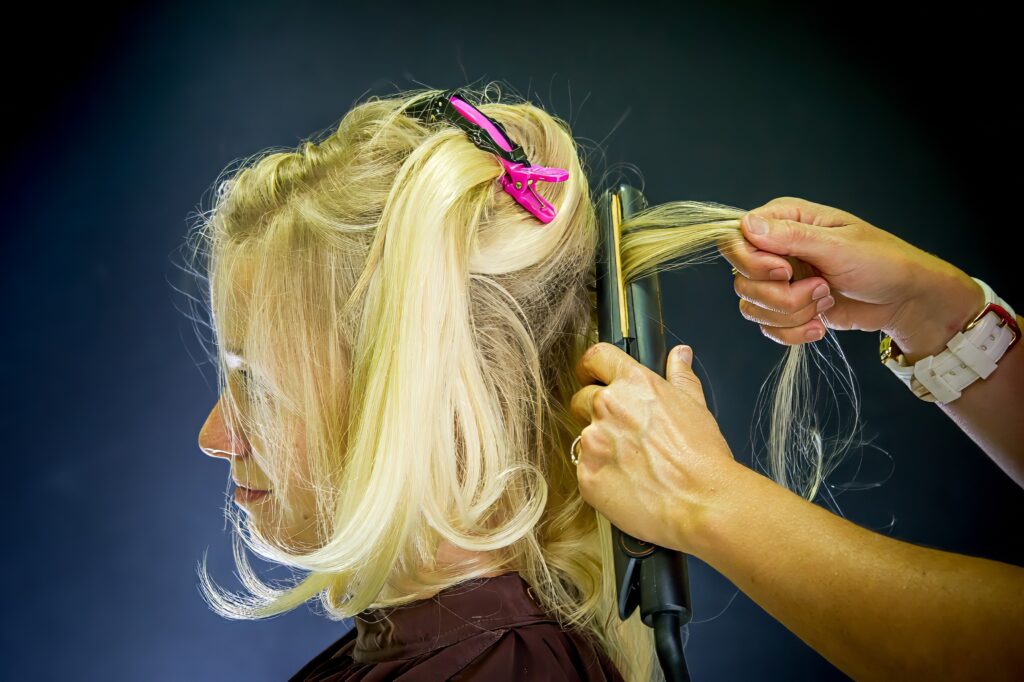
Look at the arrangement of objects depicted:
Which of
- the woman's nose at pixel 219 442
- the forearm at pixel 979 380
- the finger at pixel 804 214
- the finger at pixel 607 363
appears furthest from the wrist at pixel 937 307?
the woman's nose at pixel 219 442

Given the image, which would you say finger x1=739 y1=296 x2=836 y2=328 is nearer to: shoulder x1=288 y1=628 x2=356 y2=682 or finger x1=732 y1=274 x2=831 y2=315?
finger x1=732 y1=274 x2=831 y2=315

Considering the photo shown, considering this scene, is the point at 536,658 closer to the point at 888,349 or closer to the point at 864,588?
the point at 864,588

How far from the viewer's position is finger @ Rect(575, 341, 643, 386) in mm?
685

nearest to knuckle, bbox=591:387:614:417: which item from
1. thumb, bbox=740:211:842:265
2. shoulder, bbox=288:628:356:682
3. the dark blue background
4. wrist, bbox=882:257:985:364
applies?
thumb, bbox=740:211:842:265

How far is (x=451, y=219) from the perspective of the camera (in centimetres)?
72

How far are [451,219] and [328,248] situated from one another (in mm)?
152

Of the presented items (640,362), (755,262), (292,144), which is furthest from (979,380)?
(292,144)

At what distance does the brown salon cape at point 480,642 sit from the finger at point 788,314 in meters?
0.38

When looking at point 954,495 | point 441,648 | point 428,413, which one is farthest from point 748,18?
point 441,648

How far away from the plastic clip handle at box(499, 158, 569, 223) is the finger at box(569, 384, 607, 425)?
18 cm

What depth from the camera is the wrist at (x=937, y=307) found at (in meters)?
0.80

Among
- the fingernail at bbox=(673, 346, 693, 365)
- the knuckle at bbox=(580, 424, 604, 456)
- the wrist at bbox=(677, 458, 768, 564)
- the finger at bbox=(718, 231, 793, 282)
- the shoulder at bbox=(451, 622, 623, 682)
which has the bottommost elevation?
the shoulder at bbox=(451, 622, 623, 682)

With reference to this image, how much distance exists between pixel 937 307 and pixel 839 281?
126mm

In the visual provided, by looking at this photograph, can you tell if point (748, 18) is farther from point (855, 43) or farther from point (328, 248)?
point (328, 248)
